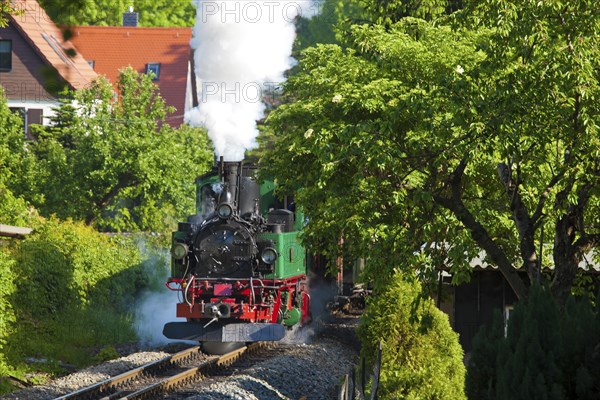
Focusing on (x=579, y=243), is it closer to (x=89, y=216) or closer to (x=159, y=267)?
(x=159, y=267)

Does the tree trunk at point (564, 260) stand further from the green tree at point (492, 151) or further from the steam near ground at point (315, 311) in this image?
the steam near ground at point (315, 311)

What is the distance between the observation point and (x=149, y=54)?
5597 cm

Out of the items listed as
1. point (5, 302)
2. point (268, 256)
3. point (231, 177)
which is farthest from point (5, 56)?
point (5, 302)

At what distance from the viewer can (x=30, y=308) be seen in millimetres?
21906

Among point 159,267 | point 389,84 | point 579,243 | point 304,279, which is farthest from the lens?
point 159,267

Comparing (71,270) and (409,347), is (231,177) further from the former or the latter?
(409,347)

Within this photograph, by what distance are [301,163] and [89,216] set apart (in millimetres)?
15733

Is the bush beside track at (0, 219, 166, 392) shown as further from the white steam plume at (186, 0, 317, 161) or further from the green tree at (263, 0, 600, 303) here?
the white steam plume at (186, 0, 317, 161)

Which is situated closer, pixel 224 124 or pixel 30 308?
pixel 30 308

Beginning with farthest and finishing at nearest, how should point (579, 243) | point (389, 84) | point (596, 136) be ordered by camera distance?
1. point (389, 84)
2. point (579, 243)
3. point (596, 136)

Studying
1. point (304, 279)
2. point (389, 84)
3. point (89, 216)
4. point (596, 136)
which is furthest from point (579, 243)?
point (89, 216)

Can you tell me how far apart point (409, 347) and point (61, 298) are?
400 inches

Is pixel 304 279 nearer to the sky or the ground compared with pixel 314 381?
nearer to the sky

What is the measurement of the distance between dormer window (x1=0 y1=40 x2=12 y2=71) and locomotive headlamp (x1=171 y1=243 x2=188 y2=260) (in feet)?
84.8
